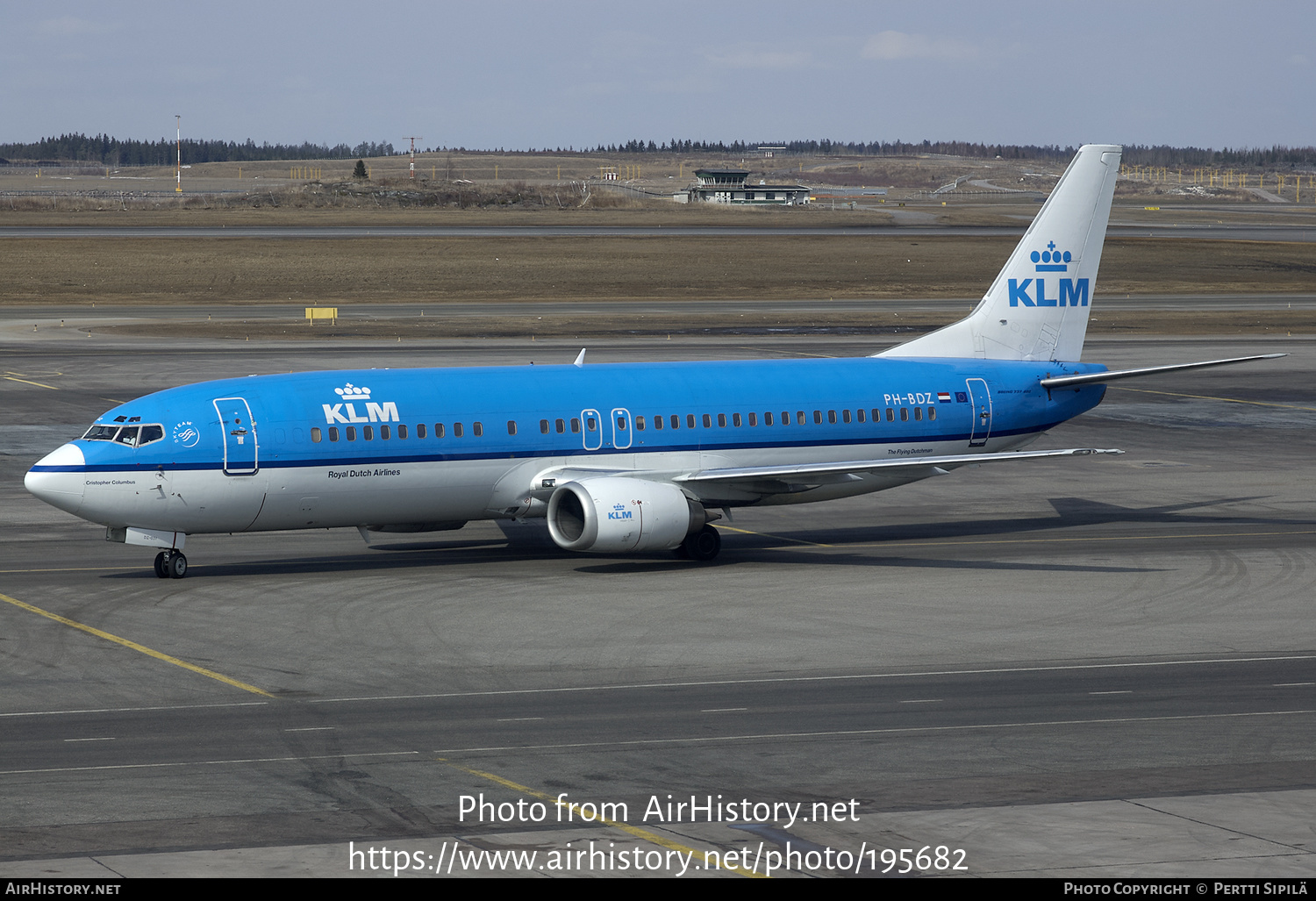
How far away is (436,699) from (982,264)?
123 m

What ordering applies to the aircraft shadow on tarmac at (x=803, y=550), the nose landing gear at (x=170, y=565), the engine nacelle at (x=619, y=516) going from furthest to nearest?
the aircraft shadow on tarmac at (x=803, y=550)
the engine nacelle at (x=619, y=516)
the nose landing gear at (x=170, y=565)

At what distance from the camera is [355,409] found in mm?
37031

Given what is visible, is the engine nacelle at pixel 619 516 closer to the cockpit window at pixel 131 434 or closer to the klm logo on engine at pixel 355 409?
the klm logo on engine at pixel 355 409

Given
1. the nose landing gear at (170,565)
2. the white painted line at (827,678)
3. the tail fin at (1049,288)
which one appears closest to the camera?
the white painted line at (827,678)

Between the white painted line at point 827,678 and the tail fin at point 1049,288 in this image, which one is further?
the tail fin at point 1049,288

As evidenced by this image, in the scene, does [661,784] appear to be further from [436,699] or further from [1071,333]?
[1071,333]

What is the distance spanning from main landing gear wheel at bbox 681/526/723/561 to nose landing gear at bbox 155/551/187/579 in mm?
11801

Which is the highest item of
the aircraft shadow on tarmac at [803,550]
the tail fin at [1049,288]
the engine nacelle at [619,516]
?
the tail fin at [1049,288]

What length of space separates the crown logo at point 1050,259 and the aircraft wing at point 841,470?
330 inches

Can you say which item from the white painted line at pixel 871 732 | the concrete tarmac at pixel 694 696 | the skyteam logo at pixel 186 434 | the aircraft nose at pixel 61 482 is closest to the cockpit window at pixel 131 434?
the skyteam logo at pixel 186 434

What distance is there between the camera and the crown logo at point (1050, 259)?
4616 cm

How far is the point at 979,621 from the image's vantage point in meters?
32.6

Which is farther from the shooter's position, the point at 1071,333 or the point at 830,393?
the point at 1071,333

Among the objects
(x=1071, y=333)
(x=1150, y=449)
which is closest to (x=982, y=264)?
(x=1150, y=449)
